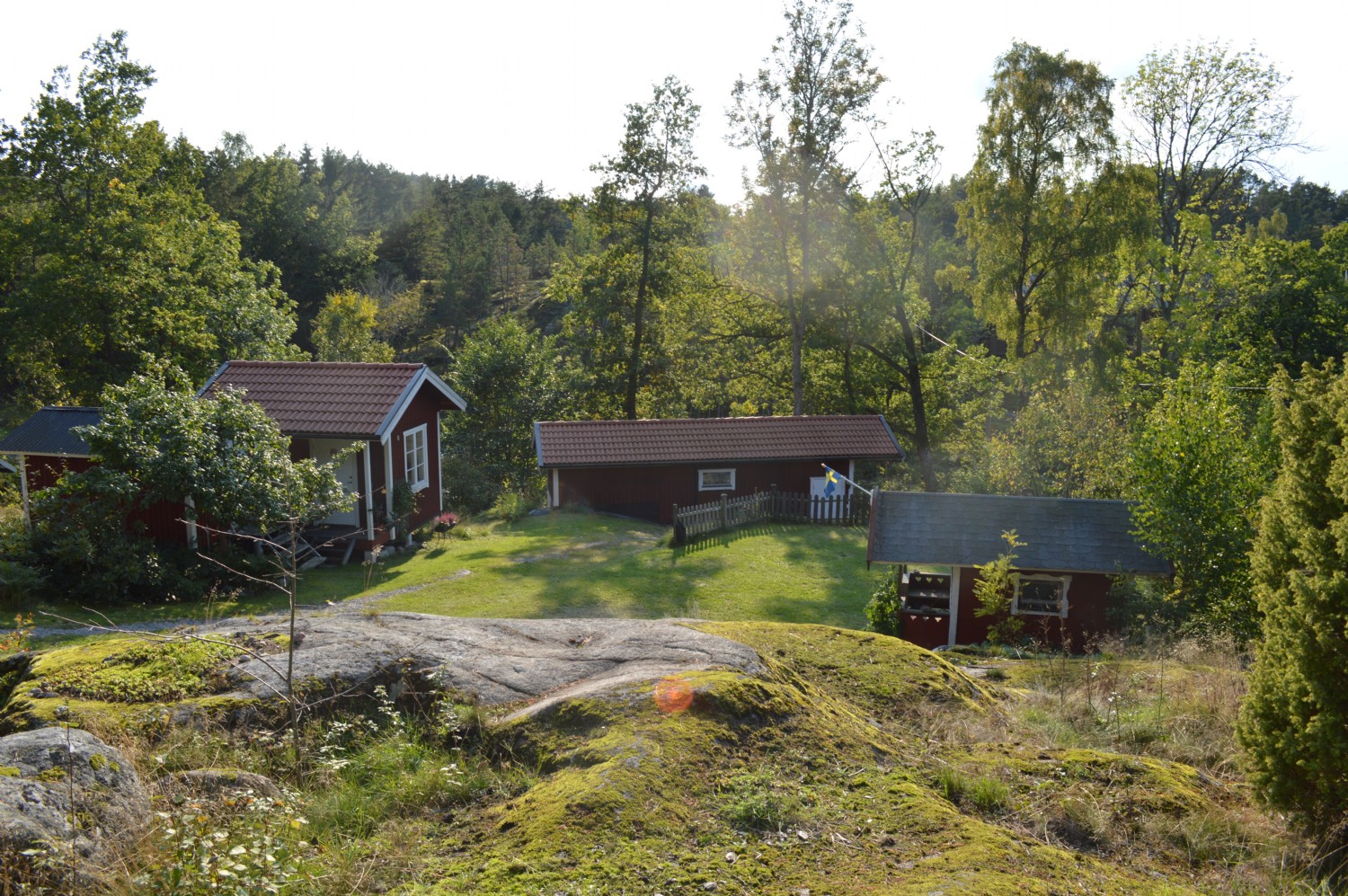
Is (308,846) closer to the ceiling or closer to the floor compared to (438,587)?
closer to the ceiling

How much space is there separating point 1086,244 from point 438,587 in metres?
23.3

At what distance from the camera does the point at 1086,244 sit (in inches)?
1148

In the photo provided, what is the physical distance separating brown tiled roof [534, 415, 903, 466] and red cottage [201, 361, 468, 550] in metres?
5.71

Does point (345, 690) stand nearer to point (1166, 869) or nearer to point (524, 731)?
point (524, 731)

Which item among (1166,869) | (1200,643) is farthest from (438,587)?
(1166,869)

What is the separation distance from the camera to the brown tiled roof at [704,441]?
2805 cm

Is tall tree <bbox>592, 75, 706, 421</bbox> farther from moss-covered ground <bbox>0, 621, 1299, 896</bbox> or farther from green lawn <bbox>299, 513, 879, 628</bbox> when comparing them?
moss-covered ground <bbox>0, 621, 1299, 896</bbox>

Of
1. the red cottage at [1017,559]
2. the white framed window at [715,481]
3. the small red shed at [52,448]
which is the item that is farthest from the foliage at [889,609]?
the small red shed at [52,448]

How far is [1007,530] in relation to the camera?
16.3 meters

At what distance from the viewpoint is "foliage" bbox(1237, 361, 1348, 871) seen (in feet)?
16.4

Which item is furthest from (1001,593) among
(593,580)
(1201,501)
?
(593,580)

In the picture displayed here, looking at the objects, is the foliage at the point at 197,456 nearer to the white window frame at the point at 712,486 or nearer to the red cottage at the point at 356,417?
the red cottage at the point at 356,417

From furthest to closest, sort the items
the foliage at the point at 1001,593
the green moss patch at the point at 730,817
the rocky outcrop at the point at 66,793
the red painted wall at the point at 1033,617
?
1. the red painted wall at the point at 1033,617
2. the foliage at the point at 1001,593
3. the green moss patch at the point at 730,817
4. the rocky outcrop at the point at 66,793

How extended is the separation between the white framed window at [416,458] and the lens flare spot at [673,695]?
58.9 ft
